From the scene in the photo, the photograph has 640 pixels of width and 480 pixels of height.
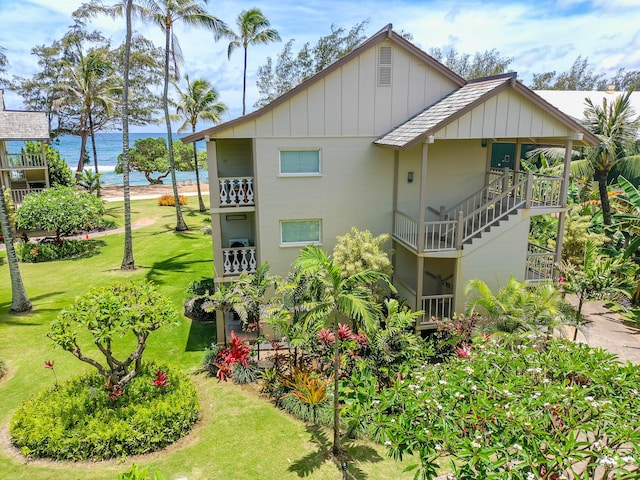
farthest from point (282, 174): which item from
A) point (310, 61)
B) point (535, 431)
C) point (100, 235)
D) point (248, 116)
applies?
point (310, 61)

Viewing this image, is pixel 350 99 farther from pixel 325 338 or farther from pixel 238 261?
pixel 325 338

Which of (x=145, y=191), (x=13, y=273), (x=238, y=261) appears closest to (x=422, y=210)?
(x=238, y=261)

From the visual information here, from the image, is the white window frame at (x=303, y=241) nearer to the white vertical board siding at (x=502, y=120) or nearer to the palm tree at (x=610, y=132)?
the white vertical board siding at (x=502, y=120)

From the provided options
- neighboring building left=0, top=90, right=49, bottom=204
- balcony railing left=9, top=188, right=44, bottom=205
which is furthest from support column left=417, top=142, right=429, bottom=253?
balcony railing left=9, top=188, right=44, bottom=205

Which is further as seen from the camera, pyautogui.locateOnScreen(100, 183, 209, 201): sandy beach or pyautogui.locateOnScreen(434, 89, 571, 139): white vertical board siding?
pyautogui.locateOnScreen(100, 183, 209, 201): sandy beach

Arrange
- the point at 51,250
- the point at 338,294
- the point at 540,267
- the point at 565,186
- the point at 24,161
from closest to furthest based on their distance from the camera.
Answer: the point at 338,294 < the point at 565,186 < the point at 540,267 < the point at 51,250 < the point at 24,161

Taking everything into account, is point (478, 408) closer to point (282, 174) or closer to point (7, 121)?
point (282, 174)

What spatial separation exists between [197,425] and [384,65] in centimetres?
1338

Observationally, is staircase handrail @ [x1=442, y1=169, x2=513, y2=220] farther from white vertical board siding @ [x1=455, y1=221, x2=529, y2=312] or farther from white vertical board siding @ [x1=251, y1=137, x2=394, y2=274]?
white vertical board siding @ [x1=251, y1=137, x2=394, y2=274]

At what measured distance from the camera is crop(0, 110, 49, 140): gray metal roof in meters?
32.2

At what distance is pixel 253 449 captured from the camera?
11320 mm

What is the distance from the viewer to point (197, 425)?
40.2ft

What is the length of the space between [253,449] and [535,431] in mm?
7188

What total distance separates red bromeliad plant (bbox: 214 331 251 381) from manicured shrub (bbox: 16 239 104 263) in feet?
52.3
